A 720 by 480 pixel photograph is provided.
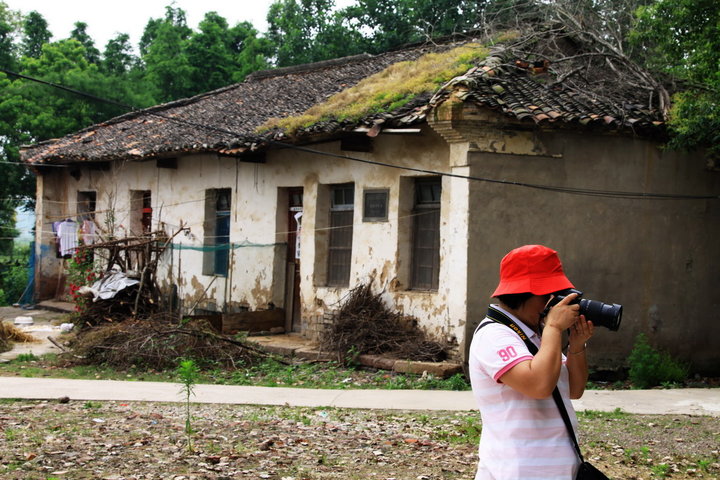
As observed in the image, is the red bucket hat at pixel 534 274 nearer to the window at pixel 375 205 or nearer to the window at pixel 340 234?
the window at pixel 375 205

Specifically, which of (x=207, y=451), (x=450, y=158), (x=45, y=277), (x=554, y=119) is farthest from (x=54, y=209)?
(x=207, y=451)

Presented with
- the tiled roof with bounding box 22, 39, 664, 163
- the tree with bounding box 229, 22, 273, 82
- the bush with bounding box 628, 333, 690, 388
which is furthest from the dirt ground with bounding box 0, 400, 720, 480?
the tree with bounding box 229, 22, 273, 82

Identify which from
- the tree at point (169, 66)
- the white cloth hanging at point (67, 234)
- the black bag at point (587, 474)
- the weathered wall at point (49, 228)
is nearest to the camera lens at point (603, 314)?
the black bag at point (587, 474)

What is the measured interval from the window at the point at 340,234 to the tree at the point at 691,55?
488cm

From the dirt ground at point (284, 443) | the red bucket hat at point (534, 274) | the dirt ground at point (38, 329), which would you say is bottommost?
the dirt ground at point (38, 329)

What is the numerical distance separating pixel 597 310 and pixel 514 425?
52cm

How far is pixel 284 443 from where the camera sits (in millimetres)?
7020

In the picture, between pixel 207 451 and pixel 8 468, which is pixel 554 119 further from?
pixel 8 468

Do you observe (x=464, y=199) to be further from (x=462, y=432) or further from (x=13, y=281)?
(x=13, y=281)

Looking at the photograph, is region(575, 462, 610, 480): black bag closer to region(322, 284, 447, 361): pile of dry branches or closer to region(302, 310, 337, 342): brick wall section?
region(322, 284, 447, 361): pile of dry branches

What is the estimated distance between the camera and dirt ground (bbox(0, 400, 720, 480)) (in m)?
6.23

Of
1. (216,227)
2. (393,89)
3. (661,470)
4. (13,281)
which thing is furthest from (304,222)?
(13,281)

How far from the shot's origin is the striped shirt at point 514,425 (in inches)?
120

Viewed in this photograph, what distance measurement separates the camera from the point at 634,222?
39.7 feet
